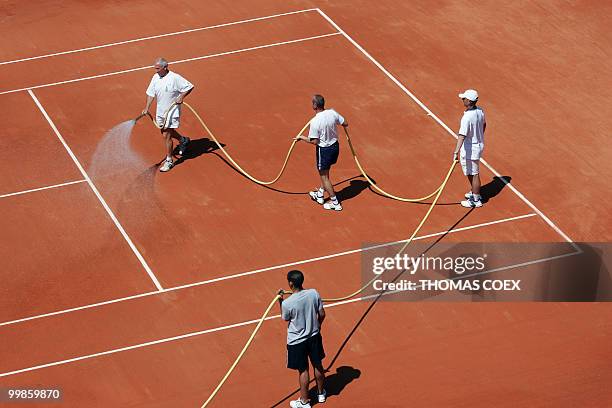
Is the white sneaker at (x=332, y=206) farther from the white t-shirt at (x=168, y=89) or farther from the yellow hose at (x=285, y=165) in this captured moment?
the white t-shirt at (x=168, y=89)

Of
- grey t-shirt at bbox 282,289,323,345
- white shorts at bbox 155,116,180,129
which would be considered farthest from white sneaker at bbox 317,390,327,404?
white shorts at bbox 155,116,180,129

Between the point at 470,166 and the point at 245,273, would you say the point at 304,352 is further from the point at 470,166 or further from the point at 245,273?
the point at 470,166

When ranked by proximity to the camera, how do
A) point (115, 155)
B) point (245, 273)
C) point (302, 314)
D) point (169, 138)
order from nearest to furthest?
point (302, 314)
point (245, 273)
point (169, 138)
point (115, 155)

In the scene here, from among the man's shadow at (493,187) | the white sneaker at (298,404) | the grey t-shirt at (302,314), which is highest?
the man's shadow at (493,187)

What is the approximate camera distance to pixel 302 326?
53.5 feet

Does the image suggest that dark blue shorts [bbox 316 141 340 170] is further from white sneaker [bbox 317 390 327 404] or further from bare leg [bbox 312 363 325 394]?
white sneaker [bbox 317 390 327 404]

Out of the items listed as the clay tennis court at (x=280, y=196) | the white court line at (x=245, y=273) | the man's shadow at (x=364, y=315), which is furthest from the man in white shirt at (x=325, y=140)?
the man's shadow at (x=364, y=315)

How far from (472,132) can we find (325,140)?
2.55 metres

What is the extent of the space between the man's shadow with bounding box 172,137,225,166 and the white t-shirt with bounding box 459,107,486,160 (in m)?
5.07

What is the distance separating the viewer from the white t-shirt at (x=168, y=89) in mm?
22438

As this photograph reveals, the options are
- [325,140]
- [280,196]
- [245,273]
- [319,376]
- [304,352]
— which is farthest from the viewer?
[280,196]

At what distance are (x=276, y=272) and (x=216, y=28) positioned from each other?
32.9ft

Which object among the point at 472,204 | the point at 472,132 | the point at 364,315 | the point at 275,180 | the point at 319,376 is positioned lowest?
the point at 319,376

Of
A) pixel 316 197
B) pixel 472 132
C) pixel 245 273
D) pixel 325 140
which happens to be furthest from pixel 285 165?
pixel 472 132
